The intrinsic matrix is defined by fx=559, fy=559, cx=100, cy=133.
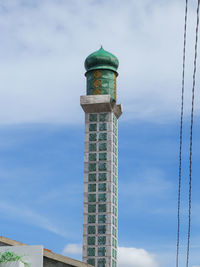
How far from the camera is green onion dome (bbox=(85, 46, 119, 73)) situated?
109 metres

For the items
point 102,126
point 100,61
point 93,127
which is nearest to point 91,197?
point 93,127

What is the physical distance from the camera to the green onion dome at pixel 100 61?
109 meters

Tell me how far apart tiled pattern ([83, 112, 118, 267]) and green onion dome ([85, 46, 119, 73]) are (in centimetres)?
961

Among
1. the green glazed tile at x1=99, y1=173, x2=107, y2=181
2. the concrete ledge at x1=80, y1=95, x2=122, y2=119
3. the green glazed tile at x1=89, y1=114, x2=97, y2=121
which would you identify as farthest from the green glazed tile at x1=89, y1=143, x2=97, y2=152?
the concrete ledge at x1=80, y1=95, x2=122, y2=119

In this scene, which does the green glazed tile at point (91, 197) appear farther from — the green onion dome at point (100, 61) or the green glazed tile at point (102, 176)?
the green onion dome at point (100, 61)

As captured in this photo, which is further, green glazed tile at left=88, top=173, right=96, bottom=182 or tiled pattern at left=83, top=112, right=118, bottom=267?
green glazed tile at left=88, top=173, right=96, bottom=182

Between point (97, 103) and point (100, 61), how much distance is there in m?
9.42

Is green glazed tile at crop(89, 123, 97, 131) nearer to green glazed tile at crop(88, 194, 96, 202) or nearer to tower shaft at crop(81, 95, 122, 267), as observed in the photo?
tower shaft at crop(81, 95, 122, 267)

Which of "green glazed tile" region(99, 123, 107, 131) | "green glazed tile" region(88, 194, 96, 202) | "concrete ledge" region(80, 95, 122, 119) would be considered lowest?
"green glazed tile" region(88, 194, 96, 202)

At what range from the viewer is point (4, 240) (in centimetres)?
3092

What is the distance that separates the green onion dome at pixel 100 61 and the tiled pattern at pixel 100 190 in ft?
31.5

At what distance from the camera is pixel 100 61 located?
357ft

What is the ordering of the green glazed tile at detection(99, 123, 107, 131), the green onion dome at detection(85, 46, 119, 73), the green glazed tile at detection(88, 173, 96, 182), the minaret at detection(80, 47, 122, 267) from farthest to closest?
1. the green onion dome at detection(85, 46, 119, 73)
2. the green glazed tile at detection(99, 123, 107, 131)
3. the green glazed tile at detection(88, 173, 96, 182)
4. the minaret at detection(80, 47, 122, 267)

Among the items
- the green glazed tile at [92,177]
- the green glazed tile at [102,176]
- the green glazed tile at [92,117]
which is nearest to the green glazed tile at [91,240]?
the green glazed tile at [92,177]
